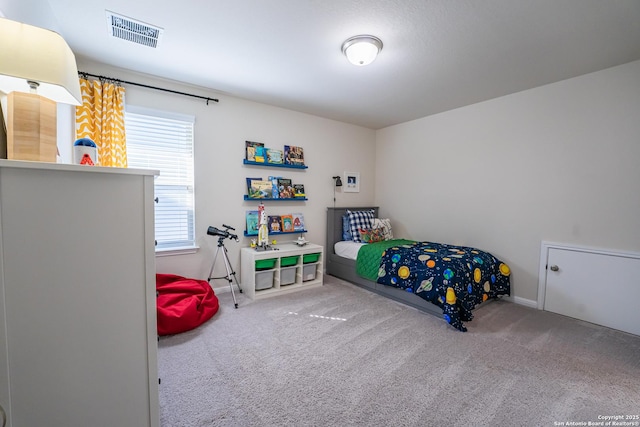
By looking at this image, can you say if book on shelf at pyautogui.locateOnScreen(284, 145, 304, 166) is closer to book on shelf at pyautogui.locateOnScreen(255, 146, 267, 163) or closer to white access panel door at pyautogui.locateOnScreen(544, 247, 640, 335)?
book on shelf at pyautogui.locateOnScreen(255, 146, 267, 163)

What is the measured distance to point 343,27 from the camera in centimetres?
200

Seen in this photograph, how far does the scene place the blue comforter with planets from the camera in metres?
2.55

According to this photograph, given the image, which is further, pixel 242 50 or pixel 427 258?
pixel 427 258

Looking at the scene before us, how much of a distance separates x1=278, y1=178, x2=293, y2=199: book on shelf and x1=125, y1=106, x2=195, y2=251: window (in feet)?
3.72

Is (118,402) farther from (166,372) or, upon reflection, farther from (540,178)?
(540,178)

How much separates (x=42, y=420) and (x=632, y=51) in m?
4.39

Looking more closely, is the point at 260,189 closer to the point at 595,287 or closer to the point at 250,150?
the point at 250,150

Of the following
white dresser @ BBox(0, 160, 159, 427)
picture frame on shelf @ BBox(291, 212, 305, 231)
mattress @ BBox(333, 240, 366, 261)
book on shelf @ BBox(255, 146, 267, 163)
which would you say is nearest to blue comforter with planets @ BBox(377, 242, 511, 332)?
mattress @ BBox(333, 240, 366, 261)

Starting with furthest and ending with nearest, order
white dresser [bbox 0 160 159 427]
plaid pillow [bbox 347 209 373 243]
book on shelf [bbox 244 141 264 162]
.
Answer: plaid pillow [bbox 347 209 373 243]
book on shelf [bbox 244 141 264 162]
white dresser [bbox 0 160 159 427]

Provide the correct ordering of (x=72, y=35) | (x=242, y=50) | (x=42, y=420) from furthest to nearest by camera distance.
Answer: (x=242, y=50) → (x=72, y=35) → (x=42, y=420)

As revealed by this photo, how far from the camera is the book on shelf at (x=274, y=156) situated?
12.0 feet

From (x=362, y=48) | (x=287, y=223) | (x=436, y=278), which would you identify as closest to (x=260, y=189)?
(x=287, y=223)

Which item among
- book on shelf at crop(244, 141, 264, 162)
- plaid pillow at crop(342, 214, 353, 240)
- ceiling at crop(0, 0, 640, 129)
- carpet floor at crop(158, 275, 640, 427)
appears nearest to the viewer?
carpet floor at crop(158, 275, 640, 427)

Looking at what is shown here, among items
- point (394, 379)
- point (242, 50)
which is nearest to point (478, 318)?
point (394, 379)
